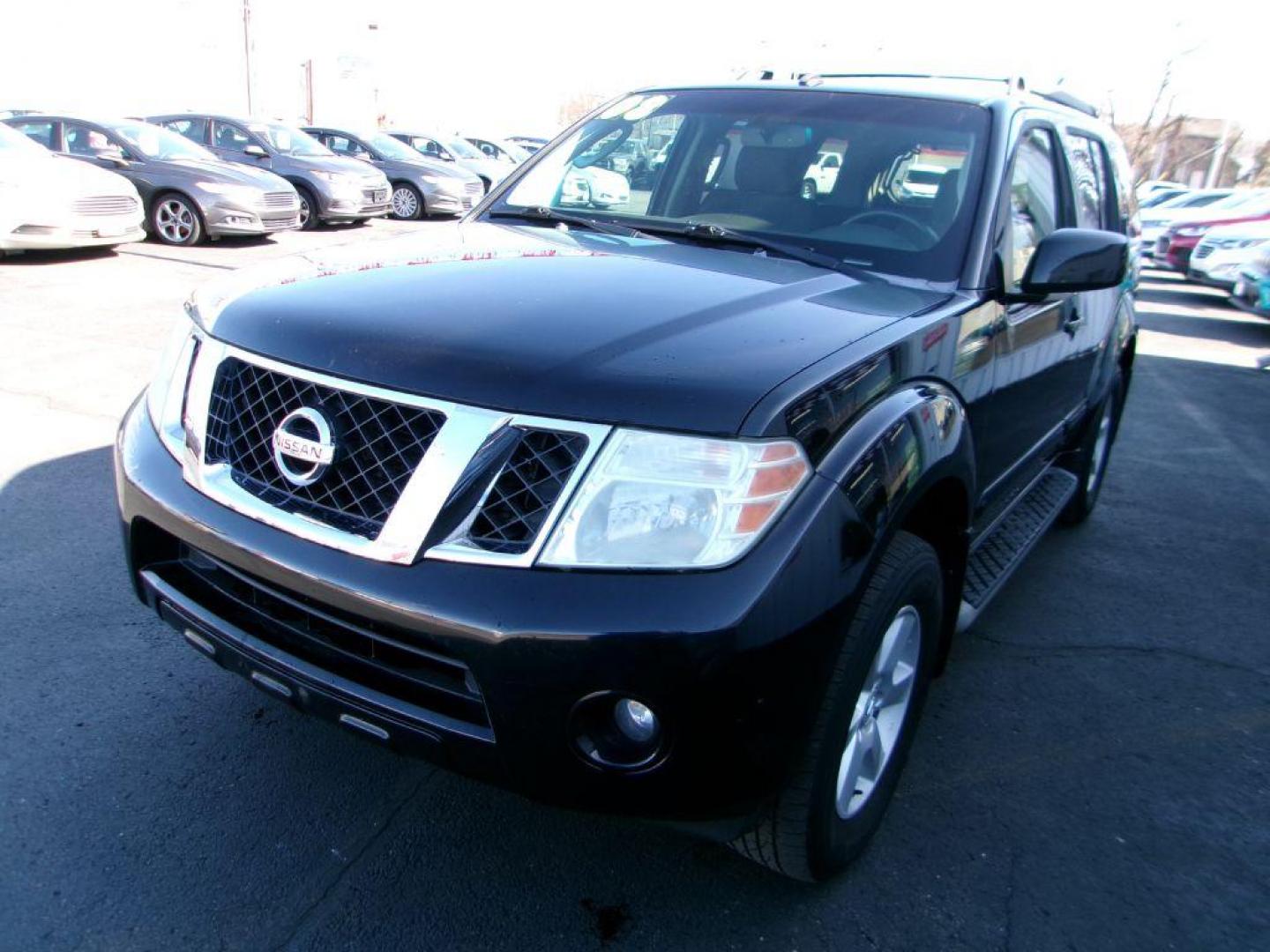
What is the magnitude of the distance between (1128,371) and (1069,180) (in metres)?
2.16

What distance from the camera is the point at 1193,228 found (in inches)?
665

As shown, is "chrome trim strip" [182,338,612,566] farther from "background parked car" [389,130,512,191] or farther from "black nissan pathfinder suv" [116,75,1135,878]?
"background parked car" [389,130,512,191]

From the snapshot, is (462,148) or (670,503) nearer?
(670,503)

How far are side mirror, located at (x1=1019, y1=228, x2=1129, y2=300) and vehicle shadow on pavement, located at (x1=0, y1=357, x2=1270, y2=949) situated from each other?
1.39 m

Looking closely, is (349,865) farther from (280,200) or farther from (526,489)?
(280,200)

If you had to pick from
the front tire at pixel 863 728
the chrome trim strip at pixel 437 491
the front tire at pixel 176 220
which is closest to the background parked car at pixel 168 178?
the front tire at pixel 176 220

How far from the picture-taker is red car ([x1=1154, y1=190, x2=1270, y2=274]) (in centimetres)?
1614

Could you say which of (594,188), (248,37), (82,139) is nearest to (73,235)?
(82,139)

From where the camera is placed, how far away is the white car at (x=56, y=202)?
9773mm

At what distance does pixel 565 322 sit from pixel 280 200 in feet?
39.2

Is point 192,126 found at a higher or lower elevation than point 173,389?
lower

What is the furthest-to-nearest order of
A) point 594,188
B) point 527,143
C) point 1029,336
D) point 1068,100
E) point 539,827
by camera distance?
point 527,143
point 1068,100
point 594,188
point 1029,336
point 539,827

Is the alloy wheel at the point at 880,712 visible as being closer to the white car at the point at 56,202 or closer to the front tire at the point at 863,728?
the front tire at the point at 863,728

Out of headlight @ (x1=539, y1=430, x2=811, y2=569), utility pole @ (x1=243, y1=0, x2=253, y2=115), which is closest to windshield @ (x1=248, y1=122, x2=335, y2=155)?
headlight @ (x1=539, y1=430, x2=811, y2=569)
